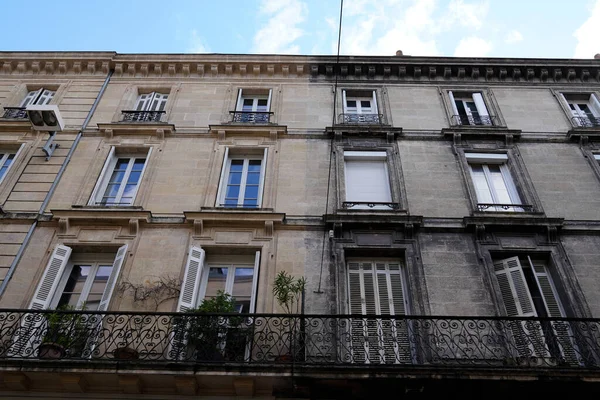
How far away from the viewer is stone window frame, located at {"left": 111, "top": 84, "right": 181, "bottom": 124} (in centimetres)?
1298

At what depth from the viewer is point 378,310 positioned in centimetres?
900

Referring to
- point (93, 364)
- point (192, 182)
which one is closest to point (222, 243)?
point (192, 182)

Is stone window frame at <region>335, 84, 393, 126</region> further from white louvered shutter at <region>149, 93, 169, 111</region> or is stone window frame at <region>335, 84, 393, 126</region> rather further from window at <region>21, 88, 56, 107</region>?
window at <region>21, 88, 56, 107</region>

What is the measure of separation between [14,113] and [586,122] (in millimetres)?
14963

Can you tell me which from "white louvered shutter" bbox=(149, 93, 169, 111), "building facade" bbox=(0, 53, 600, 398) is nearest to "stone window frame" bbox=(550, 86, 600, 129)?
"building facade" bbox=(0, 53, 600, 398)

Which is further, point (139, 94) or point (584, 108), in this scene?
point (139, 94)

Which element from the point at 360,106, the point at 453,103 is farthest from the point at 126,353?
the point at 453,103

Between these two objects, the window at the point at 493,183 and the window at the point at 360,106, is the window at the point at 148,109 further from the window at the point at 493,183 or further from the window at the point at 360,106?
the window at the point at 493,183

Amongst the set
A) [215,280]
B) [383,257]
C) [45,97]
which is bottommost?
[215,280]

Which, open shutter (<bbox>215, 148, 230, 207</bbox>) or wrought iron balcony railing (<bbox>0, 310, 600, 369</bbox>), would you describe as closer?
wrought iron balcony railing (<bbox>0, 310, 600, 369</bbox>)

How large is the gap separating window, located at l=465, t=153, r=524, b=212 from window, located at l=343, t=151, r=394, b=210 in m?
2.00

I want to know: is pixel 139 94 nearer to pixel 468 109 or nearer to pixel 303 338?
pixel 468 109

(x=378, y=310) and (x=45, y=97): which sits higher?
(x=45, y=97)

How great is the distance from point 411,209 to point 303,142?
Result: 3.25 m
